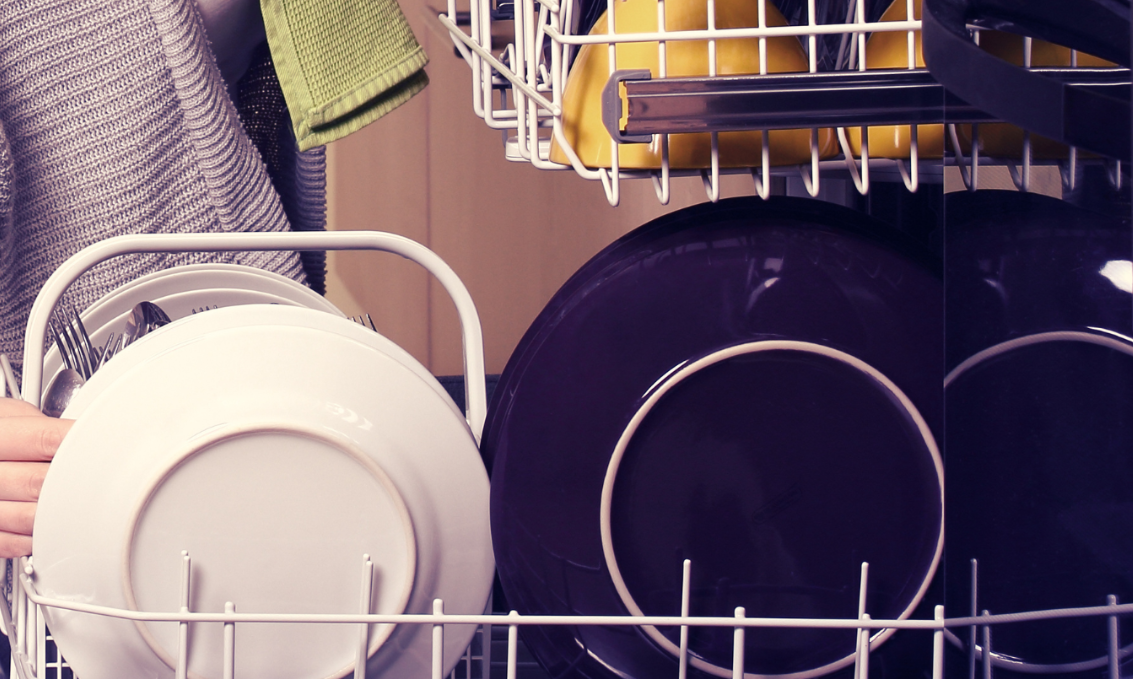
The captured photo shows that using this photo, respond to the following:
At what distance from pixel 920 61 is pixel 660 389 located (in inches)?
7.5

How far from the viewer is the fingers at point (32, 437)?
34 cm

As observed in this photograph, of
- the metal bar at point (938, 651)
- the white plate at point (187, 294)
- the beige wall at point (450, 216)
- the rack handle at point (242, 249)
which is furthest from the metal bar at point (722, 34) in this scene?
the beige wall at point (450, 216)

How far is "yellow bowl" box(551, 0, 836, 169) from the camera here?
13.1 inches

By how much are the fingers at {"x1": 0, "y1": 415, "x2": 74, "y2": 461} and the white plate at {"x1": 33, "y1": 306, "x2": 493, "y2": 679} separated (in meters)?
0.02

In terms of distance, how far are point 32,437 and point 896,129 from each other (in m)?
0.41

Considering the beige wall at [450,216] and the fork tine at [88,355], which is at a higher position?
the beige wall at [450,216]

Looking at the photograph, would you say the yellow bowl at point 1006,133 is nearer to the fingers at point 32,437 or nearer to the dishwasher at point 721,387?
the dishwasher at point 721,387

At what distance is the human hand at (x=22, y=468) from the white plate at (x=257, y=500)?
3cm

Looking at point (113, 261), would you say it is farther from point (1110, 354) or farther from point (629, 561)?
point (1110, 354)

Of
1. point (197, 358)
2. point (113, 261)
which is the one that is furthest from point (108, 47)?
point (197, 358)

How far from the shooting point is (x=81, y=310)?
0.63 meters

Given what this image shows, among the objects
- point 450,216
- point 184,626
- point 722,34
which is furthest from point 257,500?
point 450,216

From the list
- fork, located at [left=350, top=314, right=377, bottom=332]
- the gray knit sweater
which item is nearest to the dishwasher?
fork, located at [left=350, top=314, right=377, bottom=332]

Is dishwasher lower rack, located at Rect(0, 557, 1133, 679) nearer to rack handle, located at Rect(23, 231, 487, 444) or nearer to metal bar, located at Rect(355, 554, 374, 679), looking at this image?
metal bar, located at Rect(355, 554, 374, 679)
